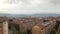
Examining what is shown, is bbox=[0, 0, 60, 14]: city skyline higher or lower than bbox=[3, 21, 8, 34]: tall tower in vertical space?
higher

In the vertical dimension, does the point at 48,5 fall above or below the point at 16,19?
above

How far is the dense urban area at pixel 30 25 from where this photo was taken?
37.3 inches

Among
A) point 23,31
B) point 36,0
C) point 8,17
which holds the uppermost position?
point 36,0

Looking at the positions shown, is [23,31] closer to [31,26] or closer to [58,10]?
[31,26]

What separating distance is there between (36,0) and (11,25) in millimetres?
269

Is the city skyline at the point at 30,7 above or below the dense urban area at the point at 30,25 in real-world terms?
above

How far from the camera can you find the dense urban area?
37.3 inches

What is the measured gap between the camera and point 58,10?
960 millimetres

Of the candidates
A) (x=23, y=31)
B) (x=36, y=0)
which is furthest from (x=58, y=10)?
(x=23, y=31)

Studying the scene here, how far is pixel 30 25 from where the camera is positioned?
3.13 feet

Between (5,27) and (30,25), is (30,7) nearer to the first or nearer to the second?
(30,25)

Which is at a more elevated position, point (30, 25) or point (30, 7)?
point (30, 7)

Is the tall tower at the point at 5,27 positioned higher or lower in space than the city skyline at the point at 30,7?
lower

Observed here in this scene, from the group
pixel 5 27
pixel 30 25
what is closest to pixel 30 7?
pixel 30 25
